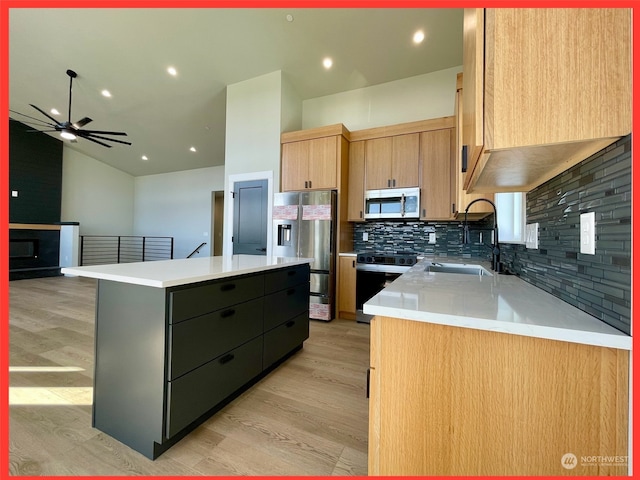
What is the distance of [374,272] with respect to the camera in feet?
10.8

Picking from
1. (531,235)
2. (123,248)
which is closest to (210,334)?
(531,235)

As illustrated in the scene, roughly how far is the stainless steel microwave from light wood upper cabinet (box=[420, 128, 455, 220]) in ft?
0.32

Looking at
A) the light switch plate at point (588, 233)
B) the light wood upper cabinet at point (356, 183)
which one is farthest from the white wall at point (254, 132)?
the light switch plate at point (588, 233)

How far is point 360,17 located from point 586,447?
375 centimetres

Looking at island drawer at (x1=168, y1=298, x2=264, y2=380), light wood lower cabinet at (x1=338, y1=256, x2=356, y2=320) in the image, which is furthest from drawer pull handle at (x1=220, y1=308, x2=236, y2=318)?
light wood lower cabinet at (x1=338, y1=256, x2=356, y2=320)

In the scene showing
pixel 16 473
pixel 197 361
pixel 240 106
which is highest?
pixel 240 106

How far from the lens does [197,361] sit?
1361 mm

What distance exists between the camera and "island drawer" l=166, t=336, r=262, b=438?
1.25 metres

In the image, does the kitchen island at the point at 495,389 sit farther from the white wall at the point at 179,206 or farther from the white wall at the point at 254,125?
the white wall at the point at 179,206

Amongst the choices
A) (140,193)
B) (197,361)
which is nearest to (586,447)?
(197,361)

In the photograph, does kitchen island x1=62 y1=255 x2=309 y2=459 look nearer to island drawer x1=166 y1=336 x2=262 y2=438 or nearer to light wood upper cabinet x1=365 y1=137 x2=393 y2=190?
island drawer x1=166 y1=336 x2=262 y2=438

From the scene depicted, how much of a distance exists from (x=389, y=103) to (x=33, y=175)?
8.89m

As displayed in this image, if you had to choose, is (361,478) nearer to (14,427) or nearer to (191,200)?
(14,427)

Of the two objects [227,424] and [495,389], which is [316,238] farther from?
[495,389]
